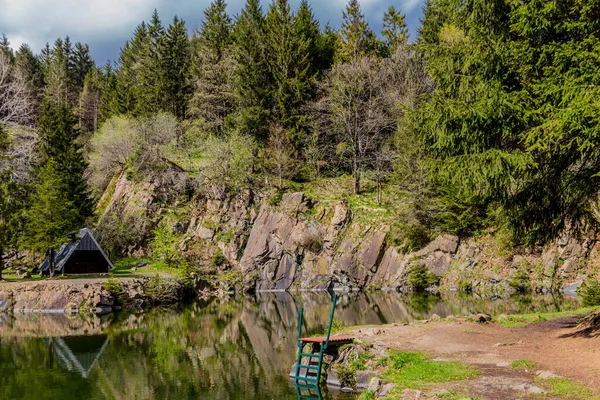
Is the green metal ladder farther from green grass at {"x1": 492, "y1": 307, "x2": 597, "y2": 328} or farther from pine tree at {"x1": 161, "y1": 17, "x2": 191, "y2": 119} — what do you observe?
pine tree at {"x1": 161, "y1": 17, "x2": 191, "y2": 119}

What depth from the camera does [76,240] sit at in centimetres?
3888

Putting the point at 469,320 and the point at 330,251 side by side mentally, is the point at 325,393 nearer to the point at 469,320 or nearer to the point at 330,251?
the point at 469,320

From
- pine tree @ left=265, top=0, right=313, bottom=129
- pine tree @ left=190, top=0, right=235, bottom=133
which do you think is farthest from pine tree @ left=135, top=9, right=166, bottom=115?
pine tree @ left=265, top=0, right=313, bottom=129

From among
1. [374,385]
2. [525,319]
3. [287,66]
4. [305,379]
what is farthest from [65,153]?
[374,385]

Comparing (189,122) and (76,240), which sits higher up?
(189,122)

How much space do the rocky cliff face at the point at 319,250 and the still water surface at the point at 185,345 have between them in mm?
5299

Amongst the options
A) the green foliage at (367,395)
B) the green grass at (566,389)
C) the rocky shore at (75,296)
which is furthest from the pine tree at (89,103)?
the green grass at (566,389)

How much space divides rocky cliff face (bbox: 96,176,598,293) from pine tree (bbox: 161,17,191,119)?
13.4 meters

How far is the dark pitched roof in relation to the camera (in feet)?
126

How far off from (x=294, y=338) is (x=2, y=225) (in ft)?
80.9

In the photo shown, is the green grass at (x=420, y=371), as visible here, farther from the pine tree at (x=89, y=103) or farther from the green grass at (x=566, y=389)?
the pine tree at (x=89, y=103)

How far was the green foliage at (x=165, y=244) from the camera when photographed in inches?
1736

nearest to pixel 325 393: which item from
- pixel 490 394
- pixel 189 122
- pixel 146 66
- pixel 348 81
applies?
pixel 490 394

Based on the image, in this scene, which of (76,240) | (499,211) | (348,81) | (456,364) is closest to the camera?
(456,364)
